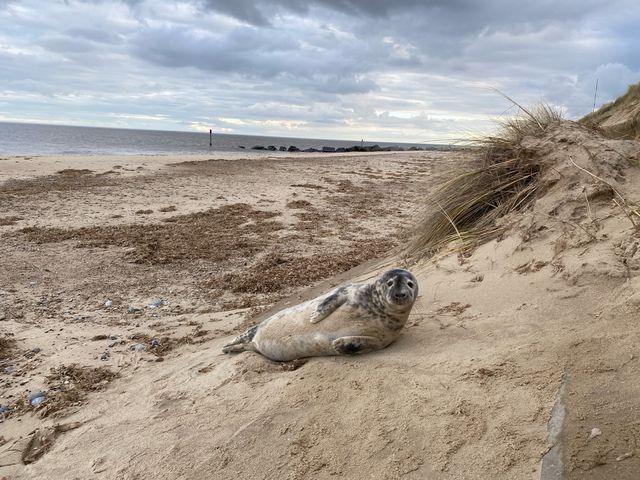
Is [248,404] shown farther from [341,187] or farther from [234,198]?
[341,187]

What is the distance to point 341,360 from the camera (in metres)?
3.68

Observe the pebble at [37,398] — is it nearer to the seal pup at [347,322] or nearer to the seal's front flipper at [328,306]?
the seal pup at [347,322]

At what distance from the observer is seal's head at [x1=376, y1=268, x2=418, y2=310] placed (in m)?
3.71

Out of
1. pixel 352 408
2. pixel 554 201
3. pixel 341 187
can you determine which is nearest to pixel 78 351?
pixel 352 408

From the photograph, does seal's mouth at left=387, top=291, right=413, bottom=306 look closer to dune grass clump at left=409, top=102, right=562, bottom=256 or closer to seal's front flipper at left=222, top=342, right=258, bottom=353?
seal's front flipper at left=222, top=342, right=258, bottom=353

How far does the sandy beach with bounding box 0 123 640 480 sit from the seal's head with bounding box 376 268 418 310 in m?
0.32

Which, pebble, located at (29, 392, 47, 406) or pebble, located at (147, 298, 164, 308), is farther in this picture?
pebble, located at (147, 298, 164, 308)

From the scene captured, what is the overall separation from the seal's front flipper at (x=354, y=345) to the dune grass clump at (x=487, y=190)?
7.30ft

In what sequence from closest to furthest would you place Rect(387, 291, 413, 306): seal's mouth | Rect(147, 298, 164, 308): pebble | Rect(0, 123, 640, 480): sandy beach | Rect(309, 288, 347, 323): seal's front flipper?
Rect(0, 123, 640, 480): sandy beach → Rect(387, 291, 413, 306): seal's mouth → Rect(309, 288, 347, 323): seal's front flipper → Rect(147, 298, 164, 308): pebble

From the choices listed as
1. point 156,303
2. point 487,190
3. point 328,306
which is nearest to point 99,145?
point 156,303

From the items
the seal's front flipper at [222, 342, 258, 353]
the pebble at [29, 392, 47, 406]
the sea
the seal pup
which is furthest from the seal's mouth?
the sea

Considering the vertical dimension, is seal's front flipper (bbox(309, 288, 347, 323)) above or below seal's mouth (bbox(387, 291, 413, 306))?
below

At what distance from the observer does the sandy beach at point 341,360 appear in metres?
2.61

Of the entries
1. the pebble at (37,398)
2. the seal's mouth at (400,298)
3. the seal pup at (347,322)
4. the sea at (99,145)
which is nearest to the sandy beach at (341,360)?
the pebble at (37,398)
